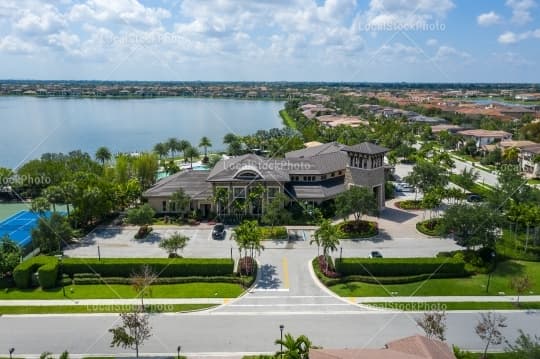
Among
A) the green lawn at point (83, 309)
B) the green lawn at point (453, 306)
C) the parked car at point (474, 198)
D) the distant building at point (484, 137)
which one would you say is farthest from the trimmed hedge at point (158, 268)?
the distant building at point (484, 137)

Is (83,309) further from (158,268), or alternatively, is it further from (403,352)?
(403,352)

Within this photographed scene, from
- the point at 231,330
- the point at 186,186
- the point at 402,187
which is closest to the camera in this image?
the point at 231,330

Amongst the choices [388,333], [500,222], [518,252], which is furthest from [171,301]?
[518,252]

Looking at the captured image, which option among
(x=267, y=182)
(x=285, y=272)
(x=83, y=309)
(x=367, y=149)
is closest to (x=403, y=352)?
(x=285, y=272)
